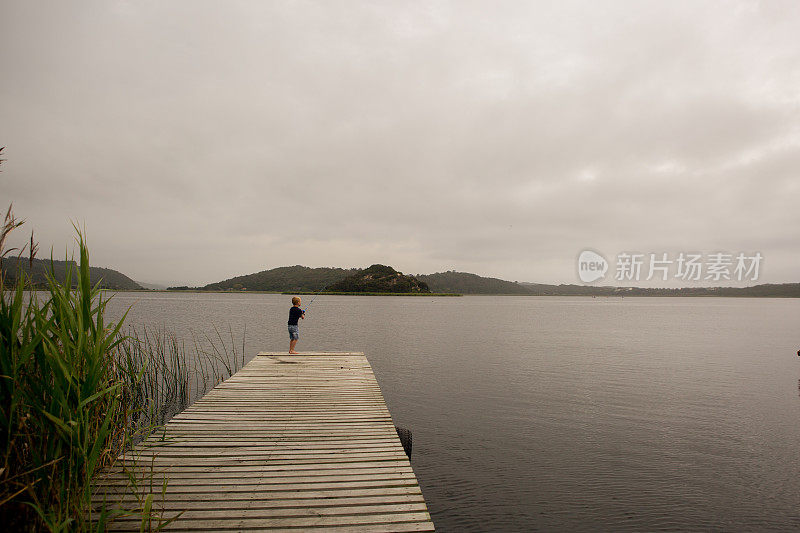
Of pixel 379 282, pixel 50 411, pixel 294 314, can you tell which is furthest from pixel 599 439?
pixel 379 282

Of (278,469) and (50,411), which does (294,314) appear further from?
(50,411)

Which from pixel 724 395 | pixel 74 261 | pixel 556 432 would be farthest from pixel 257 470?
pixel 724 395

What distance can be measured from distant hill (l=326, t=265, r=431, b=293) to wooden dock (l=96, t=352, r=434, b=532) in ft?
471

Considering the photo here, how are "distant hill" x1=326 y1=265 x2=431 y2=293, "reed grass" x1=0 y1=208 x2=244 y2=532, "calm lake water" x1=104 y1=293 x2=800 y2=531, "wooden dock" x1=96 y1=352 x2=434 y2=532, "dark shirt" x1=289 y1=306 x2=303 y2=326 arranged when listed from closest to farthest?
"reed grass" x1=0 y1=208 x2=244 y2=532 < "wooden dock" x1=96 y1=352 x2=434 y2=532 < "calm lake water" x1=104 y1=293 x2=800 y2=531 < "dark shirt" x1=289 y1=306 x2=303 y2=326 < "distant hill" x1=326 y1=265 x2=431 y2=293

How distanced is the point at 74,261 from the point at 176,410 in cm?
954

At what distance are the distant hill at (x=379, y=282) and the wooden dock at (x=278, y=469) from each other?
143663 millimetres

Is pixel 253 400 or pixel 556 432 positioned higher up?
pixel 253 400

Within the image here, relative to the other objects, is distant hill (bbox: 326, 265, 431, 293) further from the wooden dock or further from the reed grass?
the reed grass

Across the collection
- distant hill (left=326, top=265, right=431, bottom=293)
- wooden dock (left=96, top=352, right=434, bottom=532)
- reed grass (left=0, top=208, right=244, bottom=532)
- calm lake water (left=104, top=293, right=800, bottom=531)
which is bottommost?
calm lake water (left=104, top=293, right=800, bottom=531)

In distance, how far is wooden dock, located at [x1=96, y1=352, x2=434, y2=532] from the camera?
12.4 ft

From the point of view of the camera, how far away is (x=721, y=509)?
6922mm

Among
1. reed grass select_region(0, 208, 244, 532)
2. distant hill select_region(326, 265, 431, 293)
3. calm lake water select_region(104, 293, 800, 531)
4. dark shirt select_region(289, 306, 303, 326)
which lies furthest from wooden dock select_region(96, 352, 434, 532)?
distant hill select_region(326, 265, 431, 293)

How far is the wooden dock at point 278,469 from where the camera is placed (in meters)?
3.77

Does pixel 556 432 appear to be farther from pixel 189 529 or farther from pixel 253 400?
pixel 189 529
